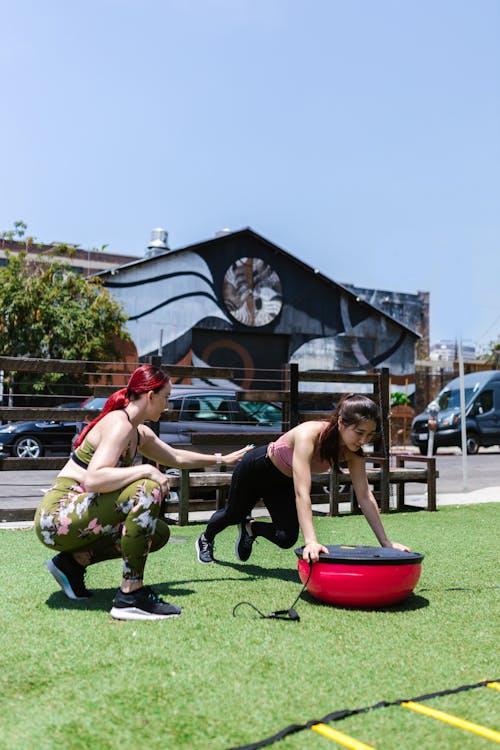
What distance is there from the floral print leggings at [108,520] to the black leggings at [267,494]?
113 centimetres

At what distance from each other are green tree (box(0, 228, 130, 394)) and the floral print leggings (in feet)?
57.4

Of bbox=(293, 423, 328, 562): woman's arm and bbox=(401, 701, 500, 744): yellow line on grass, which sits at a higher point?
bbox=(293, 423, 328, 562): woman's arm

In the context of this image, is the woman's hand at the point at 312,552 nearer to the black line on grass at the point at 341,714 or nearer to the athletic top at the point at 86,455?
the athletic top at the point at 86,455

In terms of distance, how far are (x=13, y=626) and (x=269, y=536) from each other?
6.48ft

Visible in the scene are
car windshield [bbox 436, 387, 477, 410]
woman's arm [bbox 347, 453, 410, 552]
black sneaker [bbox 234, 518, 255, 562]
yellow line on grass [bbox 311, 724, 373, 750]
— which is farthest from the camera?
car windshield [bbox 436, 387, 477, 410]

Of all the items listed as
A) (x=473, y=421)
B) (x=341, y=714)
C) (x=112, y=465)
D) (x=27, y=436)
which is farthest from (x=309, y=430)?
(x=473, y=421)

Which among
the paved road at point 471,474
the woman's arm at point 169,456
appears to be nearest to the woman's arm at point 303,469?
the woman's arm at point 169,456

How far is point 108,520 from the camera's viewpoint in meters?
3.97

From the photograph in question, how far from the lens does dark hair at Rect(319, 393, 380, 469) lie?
427cm

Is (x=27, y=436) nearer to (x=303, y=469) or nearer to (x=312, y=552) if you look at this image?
(x=303, y=469)

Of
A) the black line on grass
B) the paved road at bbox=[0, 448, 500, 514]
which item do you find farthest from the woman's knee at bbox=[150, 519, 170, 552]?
the paved road at bbox=[0, 448, 500, 514]

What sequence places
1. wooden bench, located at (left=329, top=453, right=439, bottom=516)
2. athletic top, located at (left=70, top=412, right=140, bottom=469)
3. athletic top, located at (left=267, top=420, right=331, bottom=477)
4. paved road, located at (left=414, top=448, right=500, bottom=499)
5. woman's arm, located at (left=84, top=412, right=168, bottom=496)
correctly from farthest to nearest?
paved road, located at (left=414, top=448, right=500, bottom=499), wooden bench, located at (left=329, top=453, right=439, bottom=516), athletic top, located at (left=267, top=420, right=331, bottom=477), athletic top, located at (left=70, top=412, right=140, bottom=469), woman's arm, located at (left=84, top=412, right=168, bottom=496)

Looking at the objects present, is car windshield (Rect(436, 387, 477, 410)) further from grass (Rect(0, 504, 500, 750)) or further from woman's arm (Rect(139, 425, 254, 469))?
woman's arm (Rect(139, 425, 254, 469))

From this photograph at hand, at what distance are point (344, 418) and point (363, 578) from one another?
88cm
